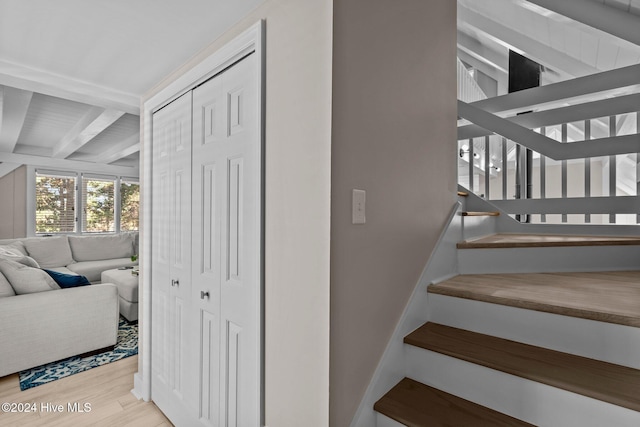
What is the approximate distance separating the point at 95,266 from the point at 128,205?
327cm

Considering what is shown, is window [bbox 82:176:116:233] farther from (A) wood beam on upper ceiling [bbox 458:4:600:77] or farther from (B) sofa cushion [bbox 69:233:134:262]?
(A) wood beam on upper ceiling [bbox 458:4:600:77]

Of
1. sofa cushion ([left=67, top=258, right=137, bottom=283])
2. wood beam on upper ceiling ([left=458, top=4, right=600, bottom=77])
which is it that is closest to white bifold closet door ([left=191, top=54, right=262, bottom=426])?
wood beam on upper ceiling ([left=458, top=4, right=600, bottom=77])

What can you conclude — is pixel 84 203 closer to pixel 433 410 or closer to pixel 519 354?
pixel 433 410

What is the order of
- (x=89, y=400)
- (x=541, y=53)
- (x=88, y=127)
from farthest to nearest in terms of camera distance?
(x=88, y=127) → (x=541, y=53) → (x=89, y=400)

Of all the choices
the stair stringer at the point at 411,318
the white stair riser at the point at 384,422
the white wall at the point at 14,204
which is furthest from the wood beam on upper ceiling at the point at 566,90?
the white wall at the point at 14,204

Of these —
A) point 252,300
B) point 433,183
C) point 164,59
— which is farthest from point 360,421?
point 164,59

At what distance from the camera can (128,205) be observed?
7910 mm

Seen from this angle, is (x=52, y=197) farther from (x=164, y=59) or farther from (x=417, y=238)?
(x=417, y=238)

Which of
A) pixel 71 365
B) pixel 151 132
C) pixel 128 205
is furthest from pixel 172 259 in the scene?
pixel 128 205

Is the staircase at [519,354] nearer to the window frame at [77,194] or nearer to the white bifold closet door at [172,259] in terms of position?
the white bifold closet door at [172,259]

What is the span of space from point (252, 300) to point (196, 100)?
1.18m

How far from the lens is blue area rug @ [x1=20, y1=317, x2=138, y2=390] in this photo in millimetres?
2471

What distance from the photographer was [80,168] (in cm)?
700

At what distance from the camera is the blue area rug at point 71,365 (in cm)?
247
